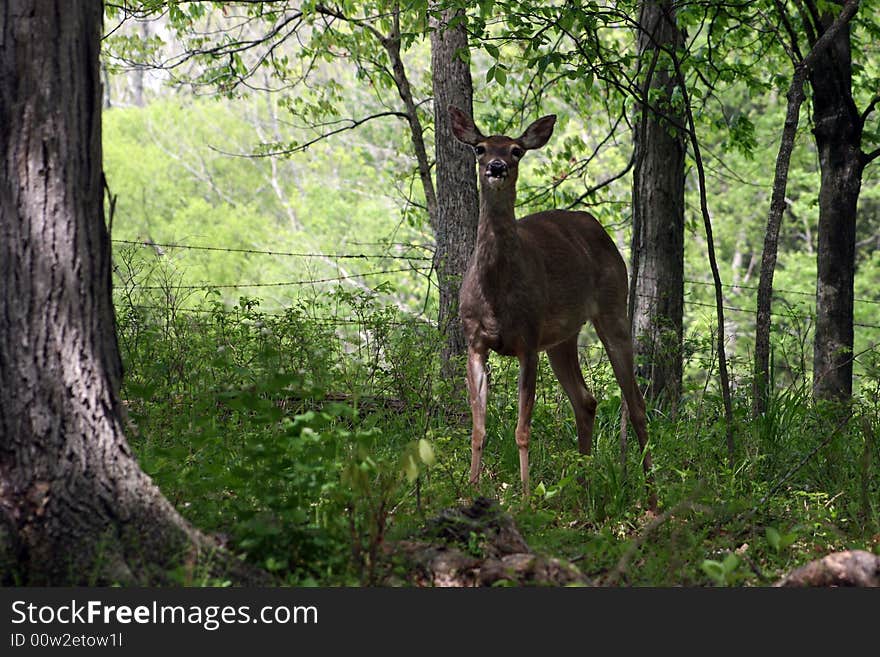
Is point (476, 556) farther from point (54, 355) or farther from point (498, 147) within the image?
point (498, 147)

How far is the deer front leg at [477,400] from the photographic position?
5.74 metres

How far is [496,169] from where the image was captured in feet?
19.3

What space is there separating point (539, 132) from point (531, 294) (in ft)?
3.69

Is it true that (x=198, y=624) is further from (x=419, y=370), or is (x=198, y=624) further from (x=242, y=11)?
(x=242, y=11)

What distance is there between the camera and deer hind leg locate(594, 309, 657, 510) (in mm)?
6535

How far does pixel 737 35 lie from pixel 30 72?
7784 millimetres

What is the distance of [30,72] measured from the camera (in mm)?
3416

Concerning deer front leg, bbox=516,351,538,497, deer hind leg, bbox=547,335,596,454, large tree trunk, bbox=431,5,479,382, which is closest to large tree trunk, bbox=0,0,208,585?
deer front leg, bbox=516,351,538,497

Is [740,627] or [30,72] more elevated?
[30,72]

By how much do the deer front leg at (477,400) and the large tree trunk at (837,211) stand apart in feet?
11.3

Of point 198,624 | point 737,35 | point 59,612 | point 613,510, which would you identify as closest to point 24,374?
point 59,612

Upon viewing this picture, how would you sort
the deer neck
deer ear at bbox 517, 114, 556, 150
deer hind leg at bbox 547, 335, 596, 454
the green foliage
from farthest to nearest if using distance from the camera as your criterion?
deer hind leg at bbox 547, 335, 596, 454
deer ear at bbox 517, 114, 556, 150
the deer neck
the green foliage

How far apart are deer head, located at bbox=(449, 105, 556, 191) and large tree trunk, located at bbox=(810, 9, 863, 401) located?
9.83 ft

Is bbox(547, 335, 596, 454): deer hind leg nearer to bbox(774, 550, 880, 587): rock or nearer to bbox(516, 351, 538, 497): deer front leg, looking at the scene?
bbox(516, 351, 538, 497): deer front leg
